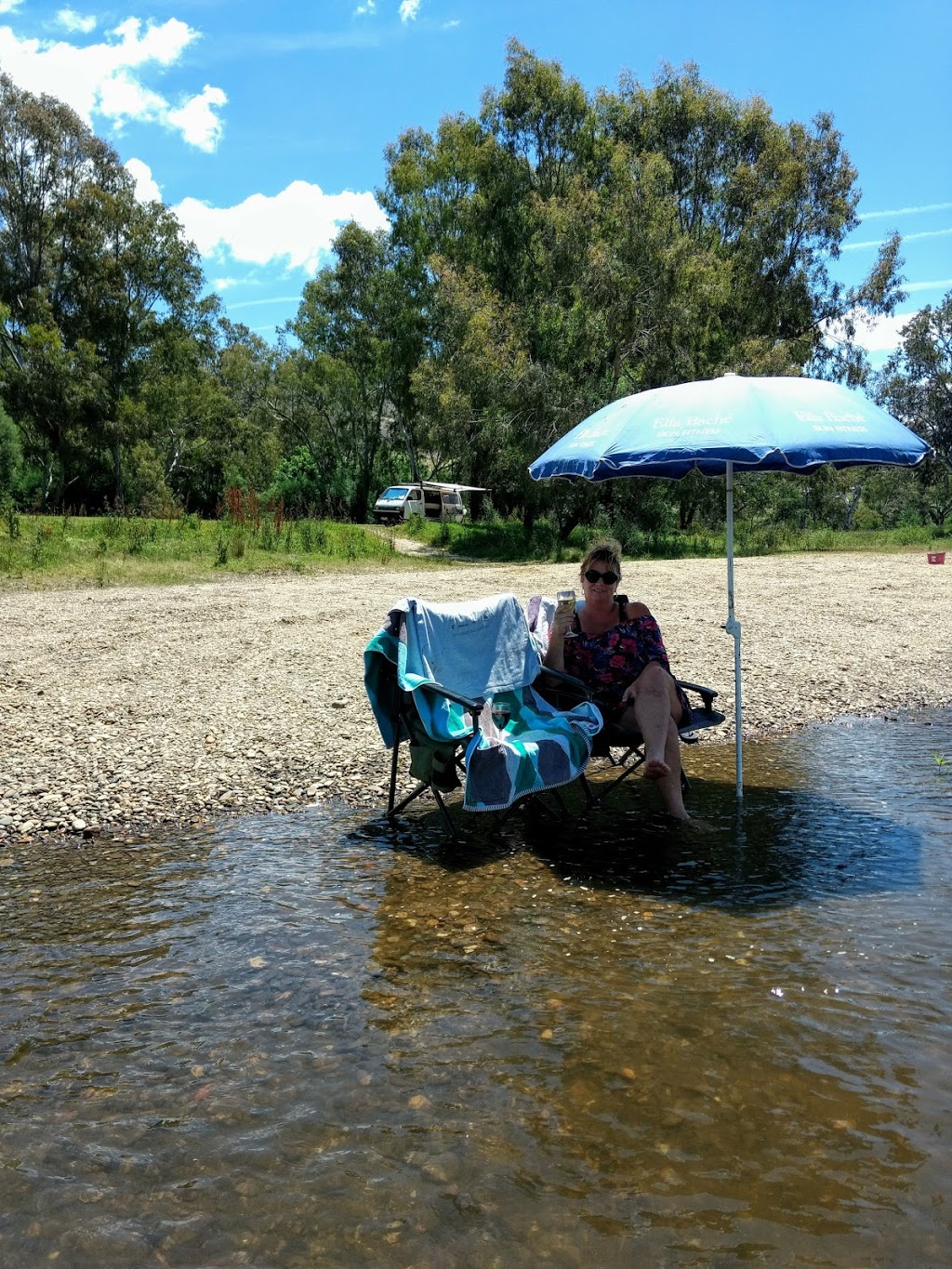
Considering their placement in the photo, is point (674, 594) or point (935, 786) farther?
point (674, 594)

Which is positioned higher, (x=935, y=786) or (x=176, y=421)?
(x=176, y=421)

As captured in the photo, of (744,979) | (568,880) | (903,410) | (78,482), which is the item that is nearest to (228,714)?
(568,880)

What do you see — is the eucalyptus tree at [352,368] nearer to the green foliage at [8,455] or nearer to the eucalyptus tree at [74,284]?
the eucalyptus tree at [74,284]

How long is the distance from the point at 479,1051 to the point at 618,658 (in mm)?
2963

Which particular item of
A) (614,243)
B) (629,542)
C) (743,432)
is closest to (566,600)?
(743,432)

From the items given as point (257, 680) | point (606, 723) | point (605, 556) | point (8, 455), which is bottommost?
point (257, 680)

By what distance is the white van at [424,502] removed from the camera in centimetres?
3978

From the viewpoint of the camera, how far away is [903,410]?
181 ft

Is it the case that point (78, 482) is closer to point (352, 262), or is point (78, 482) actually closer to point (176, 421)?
point (176, 421)

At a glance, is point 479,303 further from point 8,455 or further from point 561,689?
point 561,689

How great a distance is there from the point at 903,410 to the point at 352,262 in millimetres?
30687

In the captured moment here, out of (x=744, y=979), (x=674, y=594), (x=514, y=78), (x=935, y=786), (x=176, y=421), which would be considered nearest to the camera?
(x=744, y=979)

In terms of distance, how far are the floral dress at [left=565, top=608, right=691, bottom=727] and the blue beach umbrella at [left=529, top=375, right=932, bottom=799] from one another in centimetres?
99

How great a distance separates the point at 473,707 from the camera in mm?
5312
